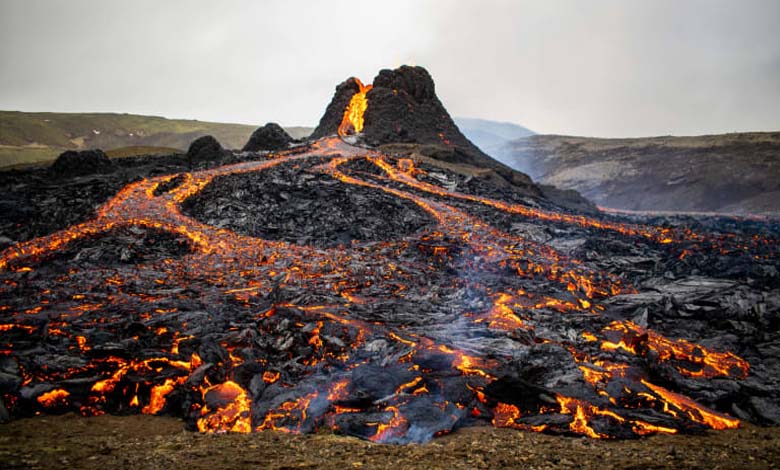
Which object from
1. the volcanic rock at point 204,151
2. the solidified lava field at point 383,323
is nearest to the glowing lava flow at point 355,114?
the volcanic rock at point 204,151

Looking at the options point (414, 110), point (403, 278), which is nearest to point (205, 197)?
point (403, 278)

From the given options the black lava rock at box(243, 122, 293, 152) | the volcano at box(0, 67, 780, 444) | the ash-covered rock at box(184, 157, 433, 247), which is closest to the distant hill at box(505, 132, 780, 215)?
the volcano at box(0, 67, 780, 444)

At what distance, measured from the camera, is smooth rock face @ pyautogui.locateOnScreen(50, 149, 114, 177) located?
108 feet

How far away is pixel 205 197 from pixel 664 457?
29.6 meters

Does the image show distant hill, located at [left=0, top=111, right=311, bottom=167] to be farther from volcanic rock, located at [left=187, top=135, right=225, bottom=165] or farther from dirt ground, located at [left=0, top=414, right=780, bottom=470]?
dirt ground, located at [left=0, top=414, right=780, bottom=470]

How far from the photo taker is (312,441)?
278 inches

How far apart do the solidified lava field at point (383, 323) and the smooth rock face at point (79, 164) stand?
31.1ft

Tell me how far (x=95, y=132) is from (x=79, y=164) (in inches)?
5770

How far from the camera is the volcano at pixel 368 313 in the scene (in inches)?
337

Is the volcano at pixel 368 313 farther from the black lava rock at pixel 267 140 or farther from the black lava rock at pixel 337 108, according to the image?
the black lava rock at pixel 337 108

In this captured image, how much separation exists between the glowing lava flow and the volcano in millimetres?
27605

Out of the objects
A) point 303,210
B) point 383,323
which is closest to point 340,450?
point 383,323

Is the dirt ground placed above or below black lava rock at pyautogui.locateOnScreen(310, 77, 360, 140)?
below

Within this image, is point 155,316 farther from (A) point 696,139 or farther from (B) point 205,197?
(A) point 696,139
